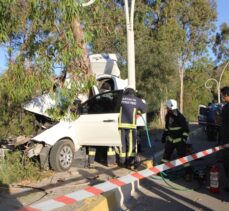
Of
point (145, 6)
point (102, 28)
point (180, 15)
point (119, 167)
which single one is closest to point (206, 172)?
point (119, 167)

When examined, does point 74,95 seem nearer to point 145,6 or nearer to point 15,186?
point 15,186

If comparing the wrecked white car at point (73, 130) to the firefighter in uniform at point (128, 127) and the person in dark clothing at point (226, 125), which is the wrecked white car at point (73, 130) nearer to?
the firefighter in uniform at point (128, 127)

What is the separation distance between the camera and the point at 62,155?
34.4 feet

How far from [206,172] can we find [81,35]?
3761 millimetres

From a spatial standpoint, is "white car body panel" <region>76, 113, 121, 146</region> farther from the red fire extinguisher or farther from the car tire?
the red fire extinguisher

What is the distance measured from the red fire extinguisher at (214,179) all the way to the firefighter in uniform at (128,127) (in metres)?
2.47

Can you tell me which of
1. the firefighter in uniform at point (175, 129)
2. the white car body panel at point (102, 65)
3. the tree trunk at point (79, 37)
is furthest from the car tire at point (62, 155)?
the white car body panel at point (102, 65)

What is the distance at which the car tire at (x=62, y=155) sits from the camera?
10250mm

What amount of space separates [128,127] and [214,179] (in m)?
2.77

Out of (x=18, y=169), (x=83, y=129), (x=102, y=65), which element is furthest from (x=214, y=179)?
(x=102, y=65)

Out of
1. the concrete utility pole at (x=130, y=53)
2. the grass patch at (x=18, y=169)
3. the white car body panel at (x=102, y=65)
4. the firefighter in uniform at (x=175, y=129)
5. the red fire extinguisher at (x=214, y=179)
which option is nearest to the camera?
the red fire extinguisher at (x=214, y=179)

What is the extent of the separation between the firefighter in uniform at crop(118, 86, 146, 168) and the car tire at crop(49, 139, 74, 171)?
1.14 meters

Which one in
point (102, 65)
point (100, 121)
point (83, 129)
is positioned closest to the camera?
point (100, 121)

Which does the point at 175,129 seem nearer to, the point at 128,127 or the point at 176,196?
the point at 128,127
